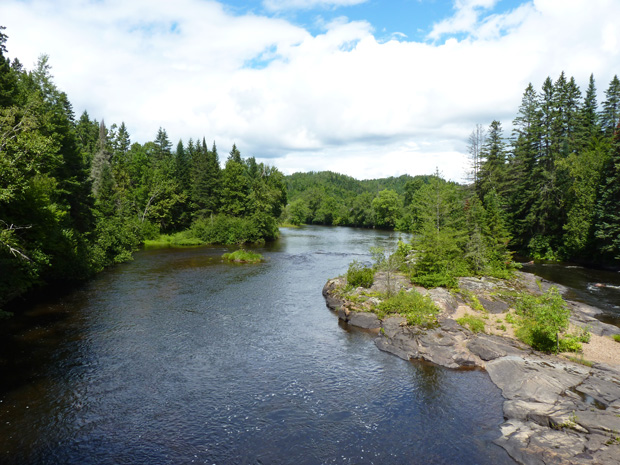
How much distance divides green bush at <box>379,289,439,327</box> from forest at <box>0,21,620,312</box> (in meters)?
4.18

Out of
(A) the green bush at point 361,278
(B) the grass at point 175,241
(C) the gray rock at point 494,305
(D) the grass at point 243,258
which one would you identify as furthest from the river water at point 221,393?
(B) the grass at point 175,241

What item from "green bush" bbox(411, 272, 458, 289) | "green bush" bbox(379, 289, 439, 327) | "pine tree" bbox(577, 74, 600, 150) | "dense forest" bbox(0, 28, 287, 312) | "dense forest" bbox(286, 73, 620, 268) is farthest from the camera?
"pine tree" bbox(577, 74, 600, 150)

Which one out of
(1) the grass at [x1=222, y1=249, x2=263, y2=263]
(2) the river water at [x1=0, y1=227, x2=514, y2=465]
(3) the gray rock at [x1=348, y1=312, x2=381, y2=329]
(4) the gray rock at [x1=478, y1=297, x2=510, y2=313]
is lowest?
(2) the river water at [x1=0, y1=227, x2=514, y2=465]

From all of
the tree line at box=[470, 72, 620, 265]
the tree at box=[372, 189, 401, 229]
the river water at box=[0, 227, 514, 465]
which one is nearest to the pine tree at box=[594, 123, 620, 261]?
the tree line at box=[470, 72, 620, 265]

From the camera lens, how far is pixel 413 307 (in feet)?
79.2

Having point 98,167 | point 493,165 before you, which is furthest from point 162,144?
point 493,165

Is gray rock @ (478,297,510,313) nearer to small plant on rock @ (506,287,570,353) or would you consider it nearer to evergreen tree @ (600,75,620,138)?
small plant on rock @ (506,287,570,353)

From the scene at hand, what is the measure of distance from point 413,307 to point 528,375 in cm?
810

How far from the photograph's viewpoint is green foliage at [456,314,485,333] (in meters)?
22.0

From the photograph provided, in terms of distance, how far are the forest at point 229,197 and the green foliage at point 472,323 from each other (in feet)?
17.8

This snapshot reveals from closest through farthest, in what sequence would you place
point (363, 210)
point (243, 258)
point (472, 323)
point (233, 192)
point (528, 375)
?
point (528, 375) → point (472, 323) → point (243, 258) → point (233, 192) → point (363, 210)

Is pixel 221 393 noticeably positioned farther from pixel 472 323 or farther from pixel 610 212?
pixel 610 212

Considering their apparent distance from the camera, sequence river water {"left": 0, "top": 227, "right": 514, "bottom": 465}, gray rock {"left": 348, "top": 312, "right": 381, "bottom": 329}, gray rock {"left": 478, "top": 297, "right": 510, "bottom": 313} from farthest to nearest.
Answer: gray rock {"left": 478, "top": 297, "right": 510, "bottom": 313} < gray rock {"left": 348, "top": 312, "right": 381, "bottom": 329} < river water {"left": 0, "top": 227, "right": 514, "bottom": 465}

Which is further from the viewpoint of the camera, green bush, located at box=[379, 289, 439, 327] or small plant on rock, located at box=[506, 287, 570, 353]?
green bush, located at box=[379, 289, 439, 327]
